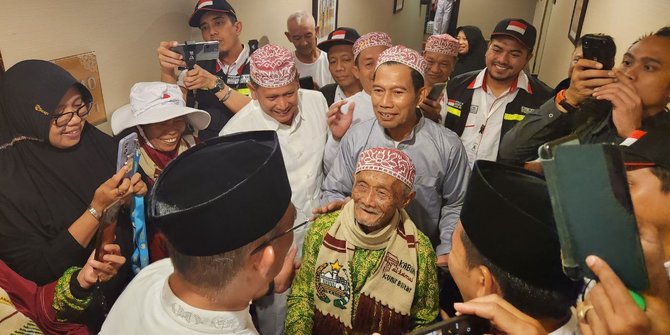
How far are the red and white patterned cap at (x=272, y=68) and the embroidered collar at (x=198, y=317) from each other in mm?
1336

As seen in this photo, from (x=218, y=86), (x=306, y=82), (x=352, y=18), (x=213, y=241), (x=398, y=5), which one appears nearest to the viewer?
(x=213, y=241)

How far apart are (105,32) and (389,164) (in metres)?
1.59

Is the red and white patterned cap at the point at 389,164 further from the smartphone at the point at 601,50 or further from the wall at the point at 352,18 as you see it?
the wall at the point at 352,18

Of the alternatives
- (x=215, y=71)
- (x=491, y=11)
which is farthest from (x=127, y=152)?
(x=491, y=11)

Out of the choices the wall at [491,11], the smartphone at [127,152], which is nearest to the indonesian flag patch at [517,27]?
the smartphone at [127,152]

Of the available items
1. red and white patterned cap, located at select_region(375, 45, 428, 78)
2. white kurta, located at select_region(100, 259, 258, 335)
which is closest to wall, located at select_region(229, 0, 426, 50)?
red and white patterned cap, located at select_region(375, 45, 428, 78)

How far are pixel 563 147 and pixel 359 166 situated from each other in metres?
1.04

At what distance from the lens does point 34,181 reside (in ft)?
4.99

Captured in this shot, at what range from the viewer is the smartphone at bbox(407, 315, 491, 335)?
0.92 metres

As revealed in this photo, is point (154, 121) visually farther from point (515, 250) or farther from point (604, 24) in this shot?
point (604, 24)

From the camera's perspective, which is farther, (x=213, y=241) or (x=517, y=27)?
(x=517, y=27)

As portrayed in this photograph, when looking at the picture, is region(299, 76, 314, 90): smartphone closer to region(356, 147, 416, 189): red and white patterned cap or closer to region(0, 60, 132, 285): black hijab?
region(356, 147, 416, 189): red and white patterned cap

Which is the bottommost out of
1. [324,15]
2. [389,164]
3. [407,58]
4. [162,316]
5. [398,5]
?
[162,316]

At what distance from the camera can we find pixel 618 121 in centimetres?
161
